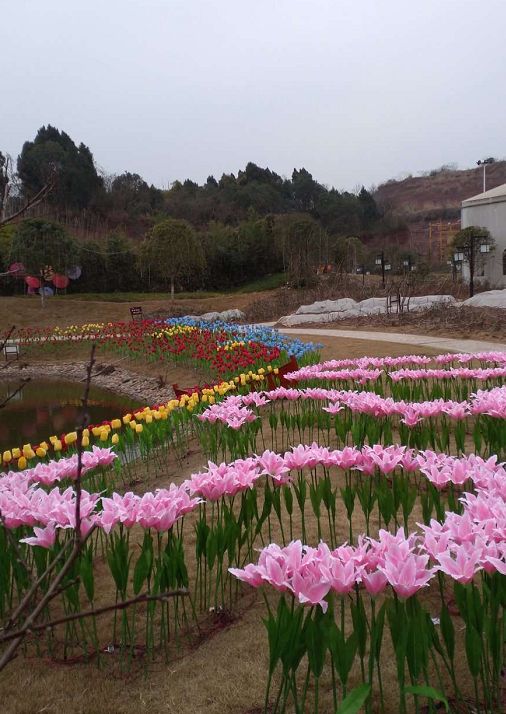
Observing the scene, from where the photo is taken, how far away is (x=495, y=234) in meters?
33.6

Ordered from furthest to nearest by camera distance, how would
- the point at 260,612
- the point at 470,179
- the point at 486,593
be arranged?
1. the point at 470,179
2. the point at 260,612
3. the point at 486,593

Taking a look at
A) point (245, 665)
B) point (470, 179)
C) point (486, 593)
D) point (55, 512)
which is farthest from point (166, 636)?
point (470, 179)

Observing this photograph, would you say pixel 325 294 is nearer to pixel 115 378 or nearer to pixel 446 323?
pixel 446 323

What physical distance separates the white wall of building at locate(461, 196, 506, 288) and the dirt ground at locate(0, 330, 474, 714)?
3288 centimetres

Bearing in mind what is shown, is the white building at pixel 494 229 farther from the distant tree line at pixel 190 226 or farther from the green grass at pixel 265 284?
the green grass at pixel 265 284

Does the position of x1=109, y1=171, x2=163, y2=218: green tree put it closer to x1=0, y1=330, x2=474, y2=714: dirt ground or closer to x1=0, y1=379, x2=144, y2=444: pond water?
x1=0, y1=379, x2=144, y2=444: pond water

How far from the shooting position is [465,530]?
1.73 meters

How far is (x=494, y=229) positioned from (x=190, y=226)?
18.2m

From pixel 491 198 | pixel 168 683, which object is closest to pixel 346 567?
pixel 168 683

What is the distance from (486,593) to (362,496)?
3.10ft

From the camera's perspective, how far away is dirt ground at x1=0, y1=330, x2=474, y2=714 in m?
1.84

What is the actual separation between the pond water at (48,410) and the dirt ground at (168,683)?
222 inches

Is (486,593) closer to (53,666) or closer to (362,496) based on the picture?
(362,496)

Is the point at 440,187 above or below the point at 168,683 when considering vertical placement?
above
